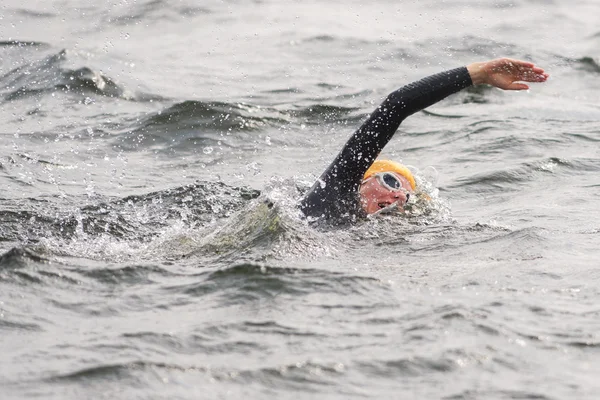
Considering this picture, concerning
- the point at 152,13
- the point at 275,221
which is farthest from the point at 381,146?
the point at 152,13

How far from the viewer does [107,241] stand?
26.6ft

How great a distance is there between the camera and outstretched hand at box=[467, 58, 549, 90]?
7484mm

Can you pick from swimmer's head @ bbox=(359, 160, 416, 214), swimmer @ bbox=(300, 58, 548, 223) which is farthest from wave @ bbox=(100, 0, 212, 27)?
swimmer @ bbox=(300, 58, 548, 223)

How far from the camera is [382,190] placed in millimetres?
8195

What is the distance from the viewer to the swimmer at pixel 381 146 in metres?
7.53

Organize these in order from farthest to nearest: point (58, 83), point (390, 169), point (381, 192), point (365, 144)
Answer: point (58, 83) < point (390, 169) < point (381, 192) < point (365, 144)

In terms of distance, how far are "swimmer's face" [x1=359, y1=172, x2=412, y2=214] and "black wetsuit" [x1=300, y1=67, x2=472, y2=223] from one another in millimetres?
133

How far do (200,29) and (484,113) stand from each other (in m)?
6.83

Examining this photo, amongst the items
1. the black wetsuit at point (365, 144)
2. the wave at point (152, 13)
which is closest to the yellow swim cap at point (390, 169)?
the black wetsuit at point (365, 144)

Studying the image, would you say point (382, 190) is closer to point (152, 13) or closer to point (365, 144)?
point (365, 144)

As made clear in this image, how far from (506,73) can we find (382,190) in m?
1.42

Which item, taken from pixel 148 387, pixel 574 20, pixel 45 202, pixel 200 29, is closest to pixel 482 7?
pixel 574 20

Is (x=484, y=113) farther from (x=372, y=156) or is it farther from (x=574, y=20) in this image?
(x=574, y=20)

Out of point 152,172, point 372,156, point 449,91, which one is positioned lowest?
point 152,172
